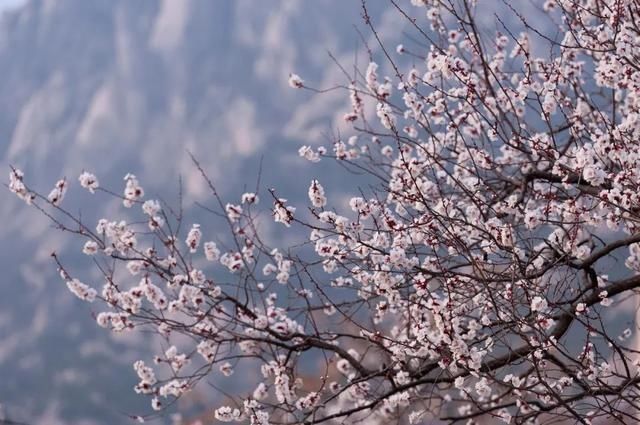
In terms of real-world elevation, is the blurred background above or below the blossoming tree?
above

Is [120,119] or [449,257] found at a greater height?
[120,119]

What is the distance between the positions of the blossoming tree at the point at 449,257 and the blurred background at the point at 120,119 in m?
82.4

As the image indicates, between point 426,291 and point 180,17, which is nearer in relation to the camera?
point 426,291

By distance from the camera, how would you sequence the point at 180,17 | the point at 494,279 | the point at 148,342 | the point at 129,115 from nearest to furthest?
the point at 494,279 → the point at 148,342 → the point at 129,115 → the point at 180,17

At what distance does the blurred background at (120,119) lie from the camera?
98938 millimetres

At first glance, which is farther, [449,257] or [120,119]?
[120,119]

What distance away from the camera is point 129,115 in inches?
5025

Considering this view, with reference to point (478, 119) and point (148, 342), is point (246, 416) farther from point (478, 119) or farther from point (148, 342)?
point (148, 342)

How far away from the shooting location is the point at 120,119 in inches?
5064

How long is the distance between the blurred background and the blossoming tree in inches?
3246

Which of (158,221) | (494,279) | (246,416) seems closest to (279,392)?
(246,416)

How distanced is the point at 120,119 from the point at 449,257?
419 feet

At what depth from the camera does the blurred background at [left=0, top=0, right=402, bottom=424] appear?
325ft

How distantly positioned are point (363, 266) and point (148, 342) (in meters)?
85.9
